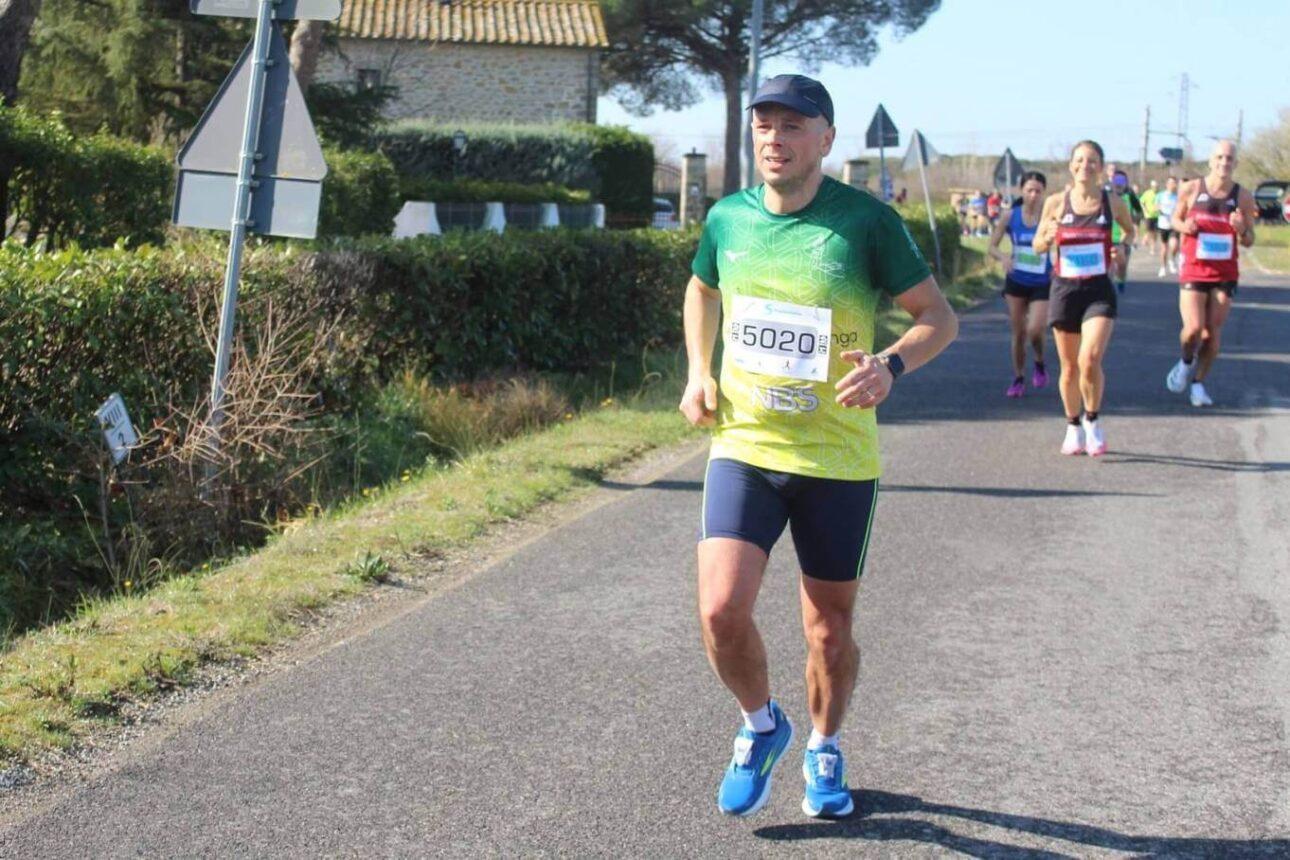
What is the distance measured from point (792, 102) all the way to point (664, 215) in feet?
141

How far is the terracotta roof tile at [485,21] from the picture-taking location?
44.1m

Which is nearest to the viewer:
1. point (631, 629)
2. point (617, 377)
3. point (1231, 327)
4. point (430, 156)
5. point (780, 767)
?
point (780, 767)

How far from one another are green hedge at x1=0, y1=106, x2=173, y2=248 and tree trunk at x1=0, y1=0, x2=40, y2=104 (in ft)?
3.03

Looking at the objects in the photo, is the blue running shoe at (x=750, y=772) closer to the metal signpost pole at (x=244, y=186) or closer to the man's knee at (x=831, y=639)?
the man's knee at (x=831, y=639)

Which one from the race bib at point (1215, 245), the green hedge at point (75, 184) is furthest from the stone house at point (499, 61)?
the race bib at point (1215, 245)

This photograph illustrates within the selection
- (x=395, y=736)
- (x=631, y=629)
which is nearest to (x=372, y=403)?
(x=631, y=629)

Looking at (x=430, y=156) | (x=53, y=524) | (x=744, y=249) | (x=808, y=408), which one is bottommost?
(x=53, y=524)

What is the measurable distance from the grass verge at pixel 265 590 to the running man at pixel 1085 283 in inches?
110

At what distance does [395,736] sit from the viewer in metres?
5.23

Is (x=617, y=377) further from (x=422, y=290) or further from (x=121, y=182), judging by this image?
(x=121, y=182)

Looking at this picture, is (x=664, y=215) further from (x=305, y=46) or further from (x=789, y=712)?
(x=789, y=712)

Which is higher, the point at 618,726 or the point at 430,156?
the point at 430,156

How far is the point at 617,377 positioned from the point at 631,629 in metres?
8.48

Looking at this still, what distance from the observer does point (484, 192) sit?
33312 millimetres
